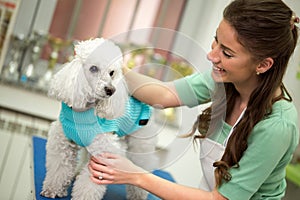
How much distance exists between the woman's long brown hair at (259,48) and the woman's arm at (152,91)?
A: 0.16m

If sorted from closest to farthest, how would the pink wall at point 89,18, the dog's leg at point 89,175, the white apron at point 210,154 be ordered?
the dog's leg at point 89,175, the white apron at point 210,154, the pink wall at point 89,18

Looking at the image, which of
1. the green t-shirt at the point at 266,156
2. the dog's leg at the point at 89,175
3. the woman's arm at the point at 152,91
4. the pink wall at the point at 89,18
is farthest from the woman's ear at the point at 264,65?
the pink wall at the point at 89,18

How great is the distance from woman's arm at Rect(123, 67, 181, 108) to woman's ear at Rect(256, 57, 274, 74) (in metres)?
0.32

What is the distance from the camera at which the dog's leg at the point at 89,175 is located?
120 centimetres

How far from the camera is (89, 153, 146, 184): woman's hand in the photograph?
1161mm

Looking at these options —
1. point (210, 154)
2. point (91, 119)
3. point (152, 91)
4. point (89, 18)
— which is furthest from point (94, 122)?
point (89, 18)

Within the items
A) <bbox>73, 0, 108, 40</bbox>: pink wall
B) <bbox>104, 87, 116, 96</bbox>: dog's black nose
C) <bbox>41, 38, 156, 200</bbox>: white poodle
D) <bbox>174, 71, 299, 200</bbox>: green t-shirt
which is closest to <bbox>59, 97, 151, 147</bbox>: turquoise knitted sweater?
<bbox>41, 38, 156, 200</bbox>: white poodle

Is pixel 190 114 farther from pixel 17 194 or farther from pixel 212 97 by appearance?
pixel 17 194

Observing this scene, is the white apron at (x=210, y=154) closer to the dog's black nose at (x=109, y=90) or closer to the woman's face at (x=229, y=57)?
the woman's face at (x=229, y=57)

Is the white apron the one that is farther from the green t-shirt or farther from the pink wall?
the pink wall

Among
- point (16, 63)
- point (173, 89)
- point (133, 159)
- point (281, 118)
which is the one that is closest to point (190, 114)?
point (173, 89)

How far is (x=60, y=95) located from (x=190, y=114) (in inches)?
18.3

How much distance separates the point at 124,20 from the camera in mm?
2432

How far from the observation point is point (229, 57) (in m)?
1.12
